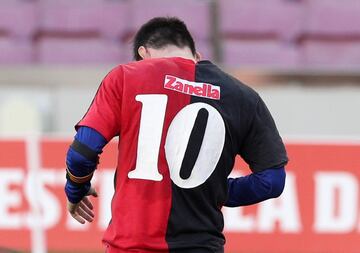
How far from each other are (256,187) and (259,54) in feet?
20.8

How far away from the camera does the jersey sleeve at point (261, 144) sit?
153 inches

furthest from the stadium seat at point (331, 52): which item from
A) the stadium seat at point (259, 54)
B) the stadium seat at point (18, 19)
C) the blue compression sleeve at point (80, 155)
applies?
the blue compression sleeve at point (80, 155)

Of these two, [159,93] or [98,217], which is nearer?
[159,93]

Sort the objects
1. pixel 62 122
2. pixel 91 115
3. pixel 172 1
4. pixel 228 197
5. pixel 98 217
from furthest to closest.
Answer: pixel 172 1, pixel 62 122, pixel 98 217, pixel 228 197, pixel 91 115

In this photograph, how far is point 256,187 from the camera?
12.9ft

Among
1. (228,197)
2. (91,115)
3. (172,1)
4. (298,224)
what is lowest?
(298,224)

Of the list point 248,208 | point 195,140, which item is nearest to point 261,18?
point 248,208

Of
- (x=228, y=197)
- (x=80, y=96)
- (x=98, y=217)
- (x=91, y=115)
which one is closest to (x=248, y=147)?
(x=228, y=197)

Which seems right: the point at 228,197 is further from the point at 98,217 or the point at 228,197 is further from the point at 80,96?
the point at 80,96

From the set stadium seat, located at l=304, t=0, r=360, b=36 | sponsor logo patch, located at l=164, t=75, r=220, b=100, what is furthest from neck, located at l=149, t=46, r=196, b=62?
stadium seat, located at l=304, t=0, r=360, b=36

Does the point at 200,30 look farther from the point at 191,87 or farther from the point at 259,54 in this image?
the point at 191,87

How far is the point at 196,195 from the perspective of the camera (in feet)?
12.4

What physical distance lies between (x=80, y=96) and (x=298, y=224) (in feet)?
8.15

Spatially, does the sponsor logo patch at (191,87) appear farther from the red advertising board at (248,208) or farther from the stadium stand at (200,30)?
the stadium stand at (200,30)
